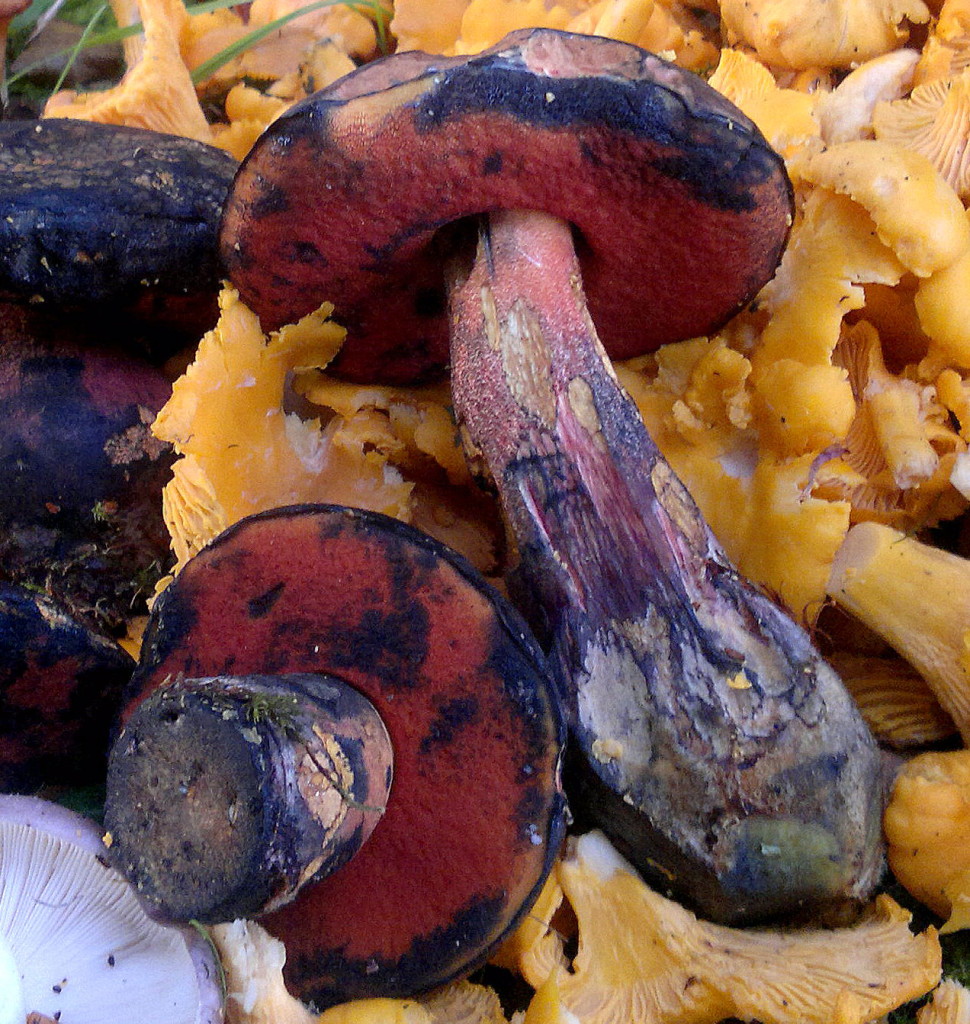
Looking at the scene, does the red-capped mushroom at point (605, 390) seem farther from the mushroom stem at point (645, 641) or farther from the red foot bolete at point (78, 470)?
the red foot bolete at point (78, 470)

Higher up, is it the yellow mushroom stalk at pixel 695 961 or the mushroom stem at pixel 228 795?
the mushroom stem at pixel 228 795

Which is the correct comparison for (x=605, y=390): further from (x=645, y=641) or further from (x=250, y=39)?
(x=250, y=39)

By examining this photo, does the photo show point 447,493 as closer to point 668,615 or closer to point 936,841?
point 668,615

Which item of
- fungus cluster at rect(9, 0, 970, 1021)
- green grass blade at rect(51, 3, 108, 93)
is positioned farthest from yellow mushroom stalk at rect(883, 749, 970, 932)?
green grass blade at rect(51, 3, 108, 93)

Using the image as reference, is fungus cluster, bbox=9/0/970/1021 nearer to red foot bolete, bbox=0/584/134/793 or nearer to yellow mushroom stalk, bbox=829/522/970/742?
yellow mushroom stalk, bbox=829/522/970/742

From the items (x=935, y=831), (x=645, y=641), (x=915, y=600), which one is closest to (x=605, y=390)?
(x=645, y=641)

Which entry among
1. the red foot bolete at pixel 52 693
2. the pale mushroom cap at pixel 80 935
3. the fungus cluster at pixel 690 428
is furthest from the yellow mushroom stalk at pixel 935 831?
the red foot bolete at pixel 52 693

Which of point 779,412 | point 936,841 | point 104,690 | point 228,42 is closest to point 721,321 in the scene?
point 779,412
